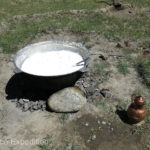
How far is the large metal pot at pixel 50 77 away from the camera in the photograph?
5.21 m

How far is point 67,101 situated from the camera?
5.24 m

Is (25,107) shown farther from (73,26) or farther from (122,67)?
(73,26)

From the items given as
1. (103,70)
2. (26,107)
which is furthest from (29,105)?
(103,70)

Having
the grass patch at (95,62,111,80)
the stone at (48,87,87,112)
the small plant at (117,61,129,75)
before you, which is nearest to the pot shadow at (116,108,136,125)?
the stone at (48,87,87,112)

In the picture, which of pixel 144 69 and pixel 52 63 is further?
pixel 144 69

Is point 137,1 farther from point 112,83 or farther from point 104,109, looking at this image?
point 104,109

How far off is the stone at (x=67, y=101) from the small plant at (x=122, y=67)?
6.35ft

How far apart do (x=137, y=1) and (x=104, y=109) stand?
7.97 m

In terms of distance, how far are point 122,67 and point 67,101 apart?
97.4 inches

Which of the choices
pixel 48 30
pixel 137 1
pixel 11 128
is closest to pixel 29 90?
pixel 11 128

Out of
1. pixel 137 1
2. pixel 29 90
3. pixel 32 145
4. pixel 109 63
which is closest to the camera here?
pixel 32 145

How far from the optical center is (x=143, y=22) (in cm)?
971

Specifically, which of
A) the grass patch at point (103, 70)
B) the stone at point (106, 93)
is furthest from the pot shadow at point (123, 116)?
the grass patch at point (103, 70)

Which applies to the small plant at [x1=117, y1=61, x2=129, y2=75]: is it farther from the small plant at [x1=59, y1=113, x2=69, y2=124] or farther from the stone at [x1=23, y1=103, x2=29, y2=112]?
the stone at [x1=23, y1=103, x2=29, y2=112]
